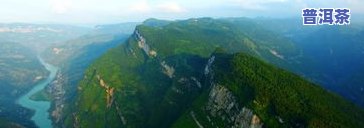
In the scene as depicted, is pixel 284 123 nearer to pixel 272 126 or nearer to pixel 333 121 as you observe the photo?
pixel 272 126

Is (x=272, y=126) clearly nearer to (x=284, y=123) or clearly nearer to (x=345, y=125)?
(x=284, y=123)

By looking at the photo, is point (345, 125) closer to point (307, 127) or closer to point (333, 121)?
point (333, 121)

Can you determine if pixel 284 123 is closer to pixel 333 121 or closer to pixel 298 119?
pixel 298 119

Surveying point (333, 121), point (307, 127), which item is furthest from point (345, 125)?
point (307, 127)

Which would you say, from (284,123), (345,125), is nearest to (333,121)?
(345,125)
